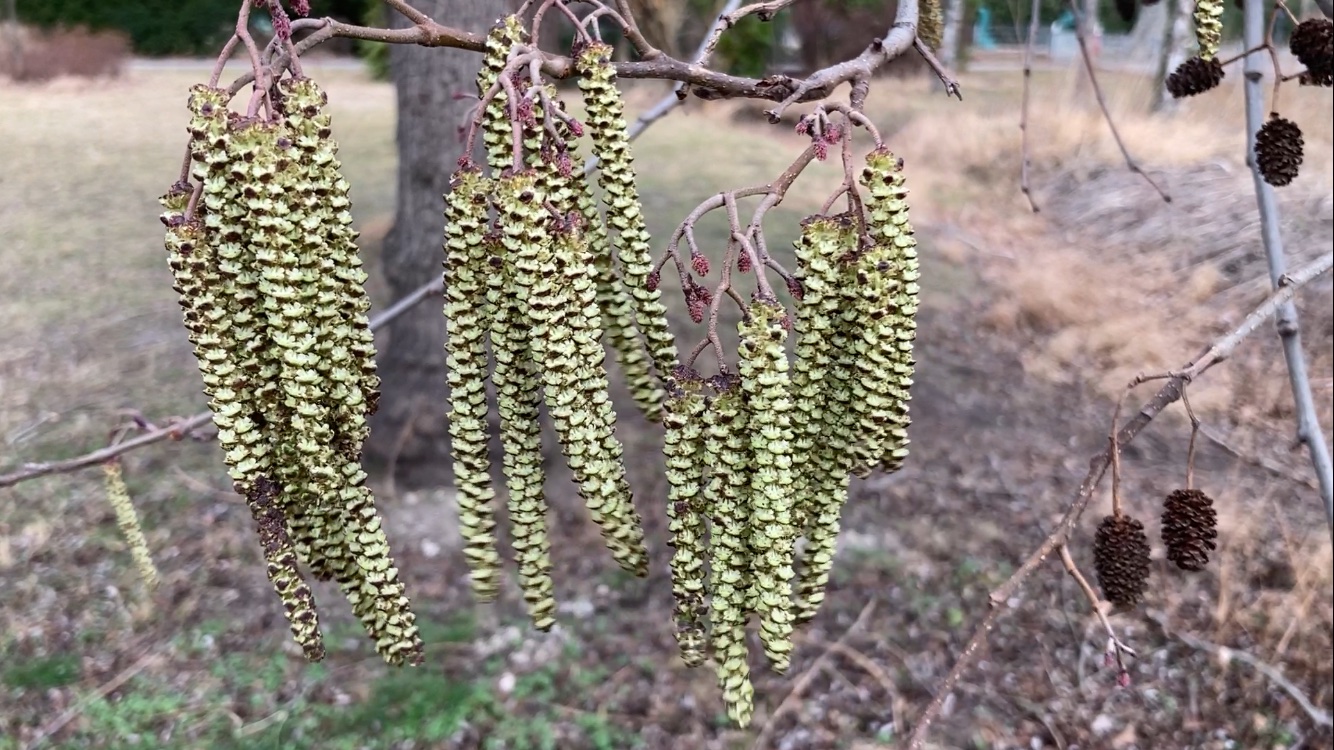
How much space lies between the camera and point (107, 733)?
8.01 feet

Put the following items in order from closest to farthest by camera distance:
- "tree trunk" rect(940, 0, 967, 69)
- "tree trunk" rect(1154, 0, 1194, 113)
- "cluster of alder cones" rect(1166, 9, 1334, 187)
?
"cluster of alder cones" rect(1166, 9, 1334, 187) < "tree trunk" rect(940, 0, 967, 69) < "tree trunk" rect(1154, 0, 1194, 113)

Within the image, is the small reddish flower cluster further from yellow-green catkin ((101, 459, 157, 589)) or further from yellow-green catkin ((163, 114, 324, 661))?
yellow-green catkin ((101, 459, 157, 589))

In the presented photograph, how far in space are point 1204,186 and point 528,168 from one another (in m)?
7.14

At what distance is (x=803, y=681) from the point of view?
8.99 feet

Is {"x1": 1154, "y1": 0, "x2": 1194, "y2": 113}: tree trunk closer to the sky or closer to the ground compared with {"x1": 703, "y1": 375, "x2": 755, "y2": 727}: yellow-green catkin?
closer to the sky

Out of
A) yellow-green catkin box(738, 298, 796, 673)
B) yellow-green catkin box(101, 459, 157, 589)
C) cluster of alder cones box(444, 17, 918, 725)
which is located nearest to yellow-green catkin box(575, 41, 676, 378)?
cluster of alder cones box(444, 17, 918, 725)

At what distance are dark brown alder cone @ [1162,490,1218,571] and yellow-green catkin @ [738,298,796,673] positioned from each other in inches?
28.4

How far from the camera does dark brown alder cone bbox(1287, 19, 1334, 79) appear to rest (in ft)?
4.36

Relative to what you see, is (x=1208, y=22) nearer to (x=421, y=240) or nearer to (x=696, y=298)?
(x=696, y=298)

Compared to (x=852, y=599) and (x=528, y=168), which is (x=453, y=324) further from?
(x=852, y=599)

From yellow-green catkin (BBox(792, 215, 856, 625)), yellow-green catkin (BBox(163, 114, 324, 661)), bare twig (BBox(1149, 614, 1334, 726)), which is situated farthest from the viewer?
bare twig (BBox(1149, 614, 1334, 726))

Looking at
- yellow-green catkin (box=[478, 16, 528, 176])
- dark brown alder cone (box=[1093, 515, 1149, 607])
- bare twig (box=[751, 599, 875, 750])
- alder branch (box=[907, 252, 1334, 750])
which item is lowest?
bare twig (box=[751, 599, 875, 750])

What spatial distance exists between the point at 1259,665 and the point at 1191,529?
180cm

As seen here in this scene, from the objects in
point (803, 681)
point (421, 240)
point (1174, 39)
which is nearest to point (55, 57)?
point (421, 240)
